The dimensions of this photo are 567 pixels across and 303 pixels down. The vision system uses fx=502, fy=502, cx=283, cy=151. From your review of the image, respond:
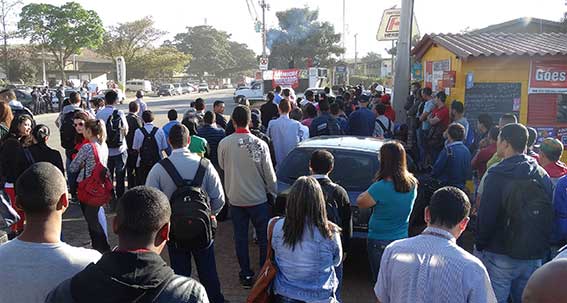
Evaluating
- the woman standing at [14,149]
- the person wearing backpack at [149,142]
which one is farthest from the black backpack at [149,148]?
the woman standing at [14,149]

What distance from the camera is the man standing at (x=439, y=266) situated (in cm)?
271

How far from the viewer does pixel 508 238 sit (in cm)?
399

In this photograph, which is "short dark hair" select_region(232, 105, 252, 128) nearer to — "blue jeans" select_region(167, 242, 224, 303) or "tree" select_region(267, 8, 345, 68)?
"blue jeans" select_region(167, 242, 224, 303)

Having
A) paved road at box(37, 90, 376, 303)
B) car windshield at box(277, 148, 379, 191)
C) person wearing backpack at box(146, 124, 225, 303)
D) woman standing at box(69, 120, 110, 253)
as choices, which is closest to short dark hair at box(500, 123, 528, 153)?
car windshield at box(277, 148, 379, 191)

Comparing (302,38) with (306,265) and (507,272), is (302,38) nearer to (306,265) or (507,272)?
(507,272)

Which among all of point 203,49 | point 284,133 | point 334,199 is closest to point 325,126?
point 284,133

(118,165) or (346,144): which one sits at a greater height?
(346,144)

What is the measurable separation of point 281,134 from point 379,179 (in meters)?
3.55

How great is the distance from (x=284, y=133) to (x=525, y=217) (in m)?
4.28

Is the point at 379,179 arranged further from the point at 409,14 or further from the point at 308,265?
the point at 409,14

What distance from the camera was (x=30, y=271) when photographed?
90.5 inches

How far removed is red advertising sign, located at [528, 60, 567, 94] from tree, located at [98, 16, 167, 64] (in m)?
64.5

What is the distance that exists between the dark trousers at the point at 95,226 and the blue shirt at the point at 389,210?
3096mm

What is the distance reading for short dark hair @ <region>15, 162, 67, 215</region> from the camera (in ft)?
8.07
